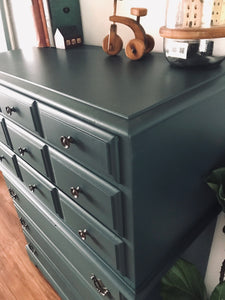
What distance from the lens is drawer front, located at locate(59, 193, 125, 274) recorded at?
0.67 meters

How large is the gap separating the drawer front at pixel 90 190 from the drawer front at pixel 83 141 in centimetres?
3

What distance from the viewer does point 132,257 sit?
2.08 feet

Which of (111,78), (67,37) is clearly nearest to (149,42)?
(111,78)

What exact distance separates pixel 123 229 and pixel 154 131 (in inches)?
10.0

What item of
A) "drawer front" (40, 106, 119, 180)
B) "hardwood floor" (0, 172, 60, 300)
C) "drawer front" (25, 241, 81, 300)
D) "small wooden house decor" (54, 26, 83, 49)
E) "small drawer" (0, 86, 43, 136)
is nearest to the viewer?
"drawer front" (40, 106, 119, 180)

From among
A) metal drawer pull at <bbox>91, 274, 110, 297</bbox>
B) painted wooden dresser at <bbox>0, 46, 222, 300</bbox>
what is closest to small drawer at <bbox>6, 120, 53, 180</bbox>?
painted wooden dresser at <bbox>0, 46, 222, 300</bbox>

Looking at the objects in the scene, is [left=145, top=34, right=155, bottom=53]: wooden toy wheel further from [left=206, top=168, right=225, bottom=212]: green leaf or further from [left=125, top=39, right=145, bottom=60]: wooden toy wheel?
[left=206, top=168, right=225, bottom=212]: green leaf

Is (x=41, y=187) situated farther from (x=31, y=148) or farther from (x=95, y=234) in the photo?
(x=95, y=234)

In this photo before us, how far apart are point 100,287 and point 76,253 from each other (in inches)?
5.8

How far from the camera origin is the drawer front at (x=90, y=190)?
58 centimetres

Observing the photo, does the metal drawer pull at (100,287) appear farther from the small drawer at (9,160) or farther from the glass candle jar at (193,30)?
the glass candle jar at (193,30)

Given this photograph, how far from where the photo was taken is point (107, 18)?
1085mm

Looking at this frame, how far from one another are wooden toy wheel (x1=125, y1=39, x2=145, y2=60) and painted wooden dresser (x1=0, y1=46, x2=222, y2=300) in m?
0.03

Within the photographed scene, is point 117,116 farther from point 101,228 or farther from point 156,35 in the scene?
point 156,35
